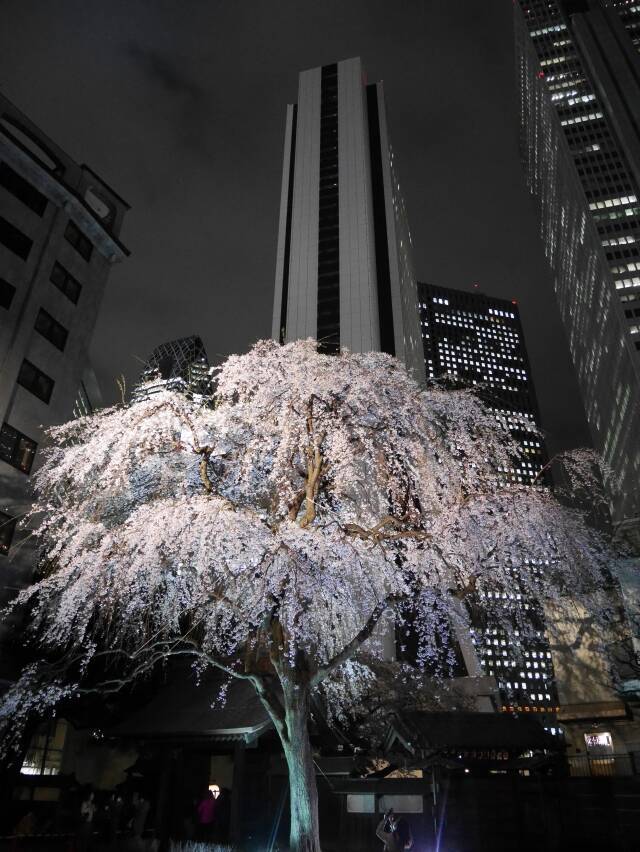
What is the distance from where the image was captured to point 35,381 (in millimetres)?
22531

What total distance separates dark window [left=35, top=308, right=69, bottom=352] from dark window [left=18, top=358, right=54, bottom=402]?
166cm

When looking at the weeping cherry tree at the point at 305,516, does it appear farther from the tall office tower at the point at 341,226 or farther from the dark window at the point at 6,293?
the tall office tower at the point at 341,226

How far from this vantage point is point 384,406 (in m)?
11.3

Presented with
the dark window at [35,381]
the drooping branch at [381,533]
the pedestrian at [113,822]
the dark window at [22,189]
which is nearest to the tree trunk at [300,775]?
the drooping branch at [381,533]

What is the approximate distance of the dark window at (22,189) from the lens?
23.1 m

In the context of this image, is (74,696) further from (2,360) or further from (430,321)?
(430,321)

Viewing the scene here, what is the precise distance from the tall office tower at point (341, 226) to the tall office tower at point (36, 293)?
30387mm

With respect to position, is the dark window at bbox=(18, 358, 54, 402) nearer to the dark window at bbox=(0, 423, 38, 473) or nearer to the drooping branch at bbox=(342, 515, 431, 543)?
the dark window at bbox=(0, 423, 38, 473)

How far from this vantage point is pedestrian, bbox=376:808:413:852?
34.1 ft

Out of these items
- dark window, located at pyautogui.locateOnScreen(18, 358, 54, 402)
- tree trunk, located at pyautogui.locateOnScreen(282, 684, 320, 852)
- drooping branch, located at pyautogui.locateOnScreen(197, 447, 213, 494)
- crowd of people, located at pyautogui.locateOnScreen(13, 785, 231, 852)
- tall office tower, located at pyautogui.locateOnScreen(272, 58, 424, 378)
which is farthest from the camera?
tall office tower, located at pyautogui.locateOnScreen(272, 58, 424, 378)

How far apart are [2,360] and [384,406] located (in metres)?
16.6

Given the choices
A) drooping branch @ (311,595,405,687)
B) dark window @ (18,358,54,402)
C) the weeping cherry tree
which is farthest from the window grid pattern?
drooping branch @ (311,595,405,687)

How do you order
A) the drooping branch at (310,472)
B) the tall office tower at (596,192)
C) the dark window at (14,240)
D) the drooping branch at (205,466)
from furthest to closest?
the tall office tower at (596,192)
the dark window at (14,240)
the drooping branch at (310,472)
the drooping branch at (205,466)

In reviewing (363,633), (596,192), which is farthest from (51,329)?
(596,192)
